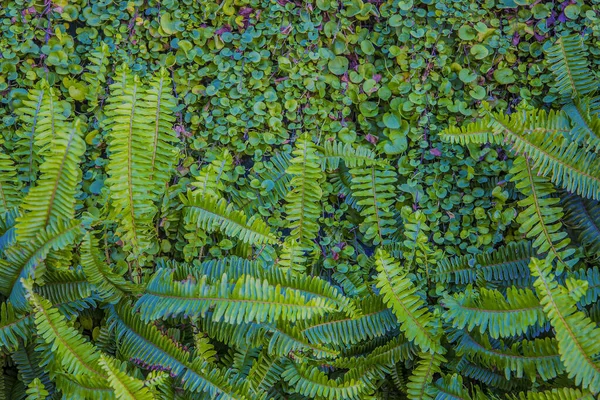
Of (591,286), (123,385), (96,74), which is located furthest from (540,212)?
(96,74)

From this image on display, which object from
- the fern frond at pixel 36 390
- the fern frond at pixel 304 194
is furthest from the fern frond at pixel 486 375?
the fern frond at pixel 36 390

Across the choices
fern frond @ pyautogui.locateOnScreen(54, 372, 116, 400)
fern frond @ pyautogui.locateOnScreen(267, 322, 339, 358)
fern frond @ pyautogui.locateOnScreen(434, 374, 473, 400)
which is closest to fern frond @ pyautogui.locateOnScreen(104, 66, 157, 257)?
fern frond @ pyautogui.locateOnScreen(54, 372, 116, 400)

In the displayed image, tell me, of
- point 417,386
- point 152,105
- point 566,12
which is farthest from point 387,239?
point 566,12

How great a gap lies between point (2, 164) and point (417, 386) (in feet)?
6.54

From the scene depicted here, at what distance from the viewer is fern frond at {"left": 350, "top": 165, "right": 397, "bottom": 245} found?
269 cm

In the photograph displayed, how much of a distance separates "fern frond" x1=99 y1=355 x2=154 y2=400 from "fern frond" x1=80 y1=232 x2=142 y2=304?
1.21 feet

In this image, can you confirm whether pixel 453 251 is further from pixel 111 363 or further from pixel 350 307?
pixel 111 363

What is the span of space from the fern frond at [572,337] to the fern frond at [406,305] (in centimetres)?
47

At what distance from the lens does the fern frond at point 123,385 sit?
2.06 metres

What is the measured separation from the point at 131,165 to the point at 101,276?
0.46 meters

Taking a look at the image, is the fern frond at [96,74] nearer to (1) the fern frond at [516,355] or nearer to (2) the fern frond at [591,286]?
(1) the fern frond at [516,355]

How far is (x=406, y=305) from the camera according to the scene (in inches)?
94.9

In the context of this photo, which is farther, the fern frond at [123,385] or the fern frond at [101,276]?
the fern frond at [101,276]

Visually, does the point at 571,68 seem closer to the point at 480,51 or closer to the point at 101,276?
the point at 480,51
